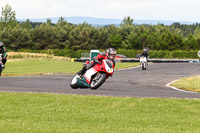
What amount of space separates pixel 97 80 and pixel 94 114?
178 cm

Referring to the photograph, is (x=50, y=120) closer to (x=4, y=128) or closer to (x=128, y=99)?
(x=4, y=128)

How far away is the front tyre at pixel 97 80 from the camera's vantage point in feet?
42.4

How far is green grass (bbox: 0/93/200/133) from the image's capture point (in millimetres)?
11653

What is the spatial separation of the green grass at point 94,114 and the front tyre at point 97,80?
1.13 m

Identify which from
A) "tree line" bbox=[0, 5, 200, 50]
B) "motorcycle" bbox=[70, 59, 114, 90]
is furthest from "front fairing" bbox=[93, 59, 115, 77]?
"tree line" bbox=[0, 5, 200, 50]

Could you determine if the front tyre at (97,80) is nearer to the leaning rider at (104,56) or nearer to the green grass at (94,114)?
the leaning rider at (104,56)

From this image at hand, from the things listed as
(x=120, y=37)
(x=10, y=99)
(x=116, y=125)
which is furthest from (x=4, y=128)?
(x=120, y=37)

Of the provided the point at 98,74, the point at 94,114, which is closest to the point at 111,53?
the point at 98,74

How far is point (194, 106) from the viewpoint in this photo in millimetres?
16375

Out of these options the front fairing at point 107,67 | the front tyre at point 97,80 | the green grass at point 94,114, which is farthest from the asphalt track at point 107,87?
the front fairing at point 107,67

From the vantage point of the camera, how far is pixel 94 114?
14.4 metres

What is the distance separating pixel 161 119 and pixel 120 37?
10489 cm

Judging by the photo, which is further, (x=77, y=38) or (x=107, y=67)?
(x=77, y=38)

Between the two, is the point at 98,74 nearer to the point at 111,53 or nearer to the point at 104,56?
the point at 104,56
